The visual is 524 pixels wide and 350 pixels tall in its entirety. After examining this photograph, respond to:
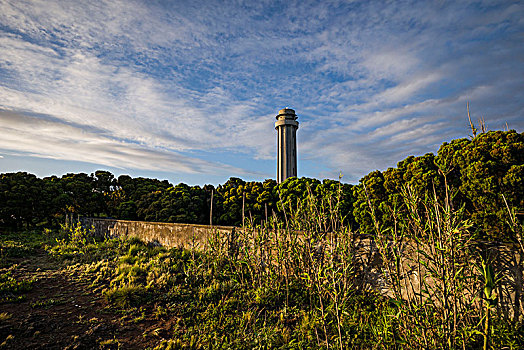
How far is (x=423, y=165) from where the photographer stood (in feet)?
27.0

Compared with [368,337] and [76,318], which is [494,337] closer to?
[368,337]

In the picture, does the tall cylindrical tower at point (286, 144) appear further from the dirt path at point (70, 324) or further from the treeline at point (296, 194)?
the dirt path at point (70, 324)

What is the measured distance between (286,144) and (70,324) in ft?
81.6

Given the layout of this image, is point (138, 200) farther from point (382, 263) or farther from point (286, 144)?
point (382, 263)

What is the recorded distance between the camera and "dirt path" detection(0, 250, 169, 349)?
3.62m

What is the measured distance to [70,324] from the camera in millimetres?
4129

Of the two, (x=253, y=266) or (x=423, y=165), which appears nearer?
(x=253, y=266)

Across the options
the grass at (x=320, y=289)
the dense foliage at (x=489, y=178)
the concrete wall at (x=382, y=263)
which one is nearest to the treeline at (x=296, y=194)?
the dense foliage at (x=489, y=178)

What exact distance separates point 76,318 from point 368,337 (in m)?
4.55

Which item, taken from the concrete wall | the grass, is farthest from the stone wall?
the grass

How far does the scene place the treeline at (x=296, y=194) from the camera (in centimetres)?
602

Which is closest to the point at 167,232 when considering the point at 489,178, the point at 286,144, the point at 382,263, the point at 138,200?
the point at 382,263

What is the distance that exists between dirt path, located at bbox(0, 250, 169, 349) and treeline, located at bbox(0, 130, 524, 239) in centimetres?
262

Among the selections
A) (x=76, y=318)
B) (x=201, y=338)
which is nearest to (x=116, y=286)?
(x=76, y=318)
